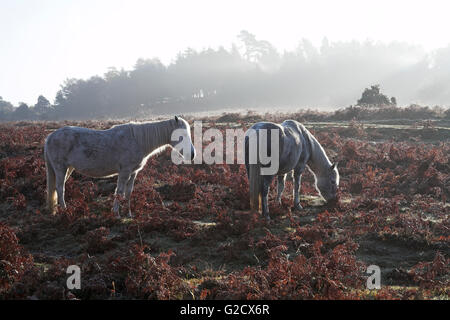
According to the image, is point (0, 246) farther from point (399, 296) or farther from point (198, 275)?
point (399, 296)

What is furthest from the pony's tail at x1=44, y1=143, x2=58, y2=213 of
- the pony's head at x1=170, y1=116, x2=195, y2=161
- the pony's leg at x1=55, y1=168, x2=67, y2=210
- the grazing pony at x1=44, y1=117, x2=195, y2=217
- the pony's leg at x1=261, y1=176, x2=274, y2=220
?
the pony's leg at x1=261, y1=176, x2=274, y2=220

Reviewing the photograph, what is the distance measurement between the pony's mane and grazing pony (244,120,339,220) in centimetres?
212

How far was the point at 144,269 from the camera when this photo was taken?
533cm

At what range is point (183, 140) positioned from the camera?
9.48 m

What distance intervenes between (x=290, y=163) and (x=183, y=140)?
291 centimetres

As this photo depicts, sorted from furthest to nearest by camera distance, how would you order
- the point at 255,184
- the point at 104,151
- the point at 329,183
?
the point at 329,183
the point at 104,151
the point at 255,184

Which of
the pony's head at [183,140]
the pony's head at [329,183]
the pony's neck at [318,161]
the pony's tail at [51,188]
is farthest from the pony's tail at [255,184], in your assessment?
the pony's tail at [51,188]

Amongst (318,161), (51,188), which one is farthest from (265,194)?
(51,188)

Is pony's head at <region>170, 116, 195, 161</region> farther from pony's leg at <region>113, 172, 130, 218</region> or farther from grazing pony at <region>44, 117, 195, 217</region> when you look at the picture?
pony's leg at <region>113, 172, 130, 218</region>

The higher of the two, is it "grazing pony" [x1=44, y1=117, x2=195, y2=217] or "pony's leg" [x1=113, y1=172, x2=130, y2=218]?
"grazing pony" [x1=44, y1=117, x2=195, y2=217]

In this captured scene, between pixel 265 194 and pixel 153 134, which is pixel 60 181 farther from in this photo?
pixel 265 194

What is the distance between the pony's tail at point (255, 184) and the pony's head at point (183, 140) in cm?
165

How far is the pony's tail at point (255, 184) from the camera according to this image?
29.0ft

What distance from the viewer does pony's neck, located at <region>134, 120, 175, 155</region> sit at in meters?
9.40
